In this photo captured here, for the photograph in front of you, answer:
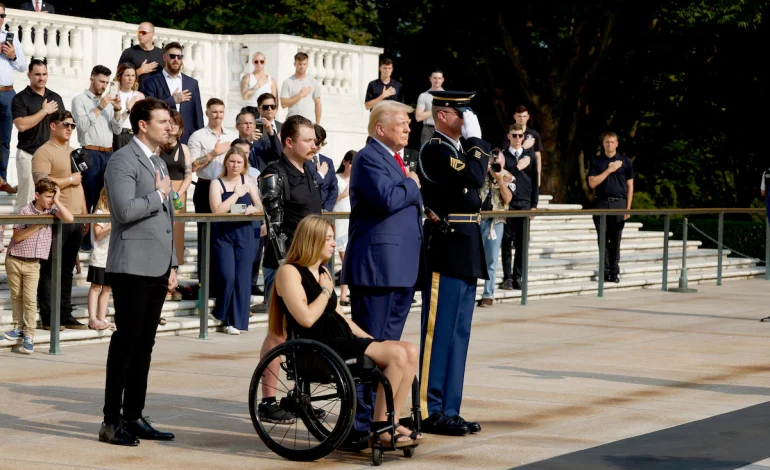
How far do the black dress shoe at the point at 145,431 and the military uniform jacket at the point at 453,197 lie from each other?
73.0 inches

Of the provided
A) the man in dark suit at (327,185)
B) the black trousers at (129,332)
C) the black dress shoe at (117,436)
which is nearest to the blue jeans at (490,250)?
the man in dark suit at (327,185)

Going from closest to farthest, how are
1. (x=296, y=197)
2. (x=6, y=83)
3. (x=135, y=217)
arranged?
(x=135, y=217), (x=296, y=197), (x=6, y=83)

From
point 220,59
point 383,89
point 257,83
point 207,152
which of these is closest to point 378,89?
point 383,89

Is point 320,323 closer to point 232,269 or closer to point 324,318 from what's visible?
point 324,318

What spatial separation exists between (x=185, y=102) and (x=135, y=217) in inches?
334

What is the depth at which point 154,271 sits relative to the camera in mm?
7984

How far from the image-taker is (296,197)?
1080 cm

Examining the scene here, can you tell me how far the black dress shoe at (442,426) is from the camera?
848cm

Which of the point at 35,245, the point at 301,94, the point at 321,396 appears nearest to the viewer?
the point at 321,396

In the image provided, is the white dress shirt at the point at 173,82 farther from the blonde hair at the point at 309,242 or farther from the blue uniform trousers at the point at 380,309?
the blonde hair at the point at 309,242

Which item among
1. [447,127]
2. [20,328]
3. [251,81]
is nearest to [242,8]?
[251,81]

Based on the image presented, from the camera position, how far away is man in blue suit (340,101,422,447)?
805 centimetres

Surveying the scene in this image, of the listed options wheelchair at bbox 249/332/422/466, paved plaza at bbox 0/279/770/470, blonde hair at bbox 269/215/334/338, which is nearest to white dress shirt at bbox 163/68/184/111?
paved plaza at bbox 0/279/770/470

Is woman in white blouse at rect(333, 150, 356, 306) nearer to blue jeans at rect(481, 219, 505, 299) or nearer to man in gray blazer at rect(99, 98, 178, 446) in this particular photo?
blue jeans at rect(481, 219, 505, 299)
